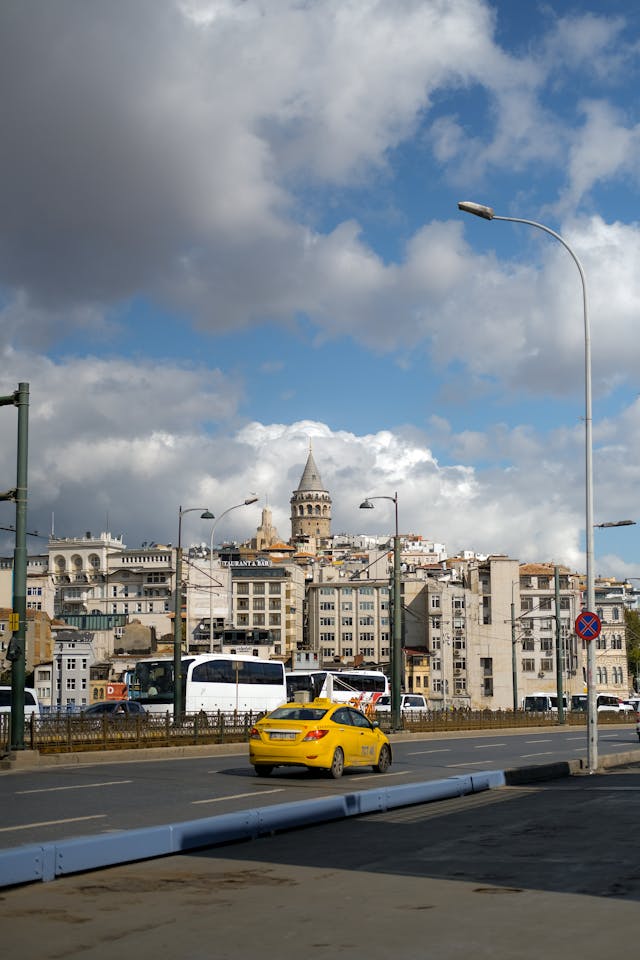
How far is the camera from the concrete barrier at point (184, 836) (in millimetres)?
9922

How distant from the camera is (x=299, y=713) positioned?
72.3 ft

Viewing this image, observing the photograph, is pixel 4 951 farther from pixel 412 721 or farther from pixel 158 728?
pixel 412 721

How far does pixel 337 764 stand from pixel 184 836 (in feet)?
33.5

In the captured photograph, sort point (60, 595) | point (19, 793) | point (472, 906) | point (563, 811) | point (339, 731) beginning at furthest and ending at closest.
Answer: point (60, 595) < point (339, 731) < point (19, 793) < point (563, 811) < point (472, 906)

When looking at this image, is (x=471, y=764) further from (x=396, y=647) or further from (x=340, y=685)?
(x=340, y=685)

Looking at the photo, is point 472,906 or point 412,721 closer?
point 472,906

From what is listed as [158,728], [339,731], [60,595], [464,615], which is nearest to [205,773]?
[339,731]

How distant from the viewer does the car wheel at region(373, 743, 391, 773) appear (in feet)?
76.8

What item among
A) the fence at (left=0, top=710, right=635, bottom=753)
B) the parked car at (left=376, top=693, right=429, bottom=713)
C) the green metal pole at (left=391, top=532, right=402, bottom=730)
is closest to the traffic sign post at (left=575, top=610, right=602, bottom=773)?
the fence at (left=0, top=710, right=635, bottom=753)

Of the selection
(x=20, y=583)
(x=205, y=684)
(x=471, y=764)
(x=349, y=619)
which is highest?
(x=349, y=619)

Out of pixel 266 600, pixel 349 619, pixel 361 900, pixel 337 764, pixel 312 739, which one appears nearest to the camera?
pixel 361 900

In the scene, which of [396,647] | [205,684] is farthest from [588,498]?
[205,684]

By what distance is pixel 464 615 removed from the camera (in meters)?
141

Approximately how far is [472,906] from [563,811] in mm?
7378
